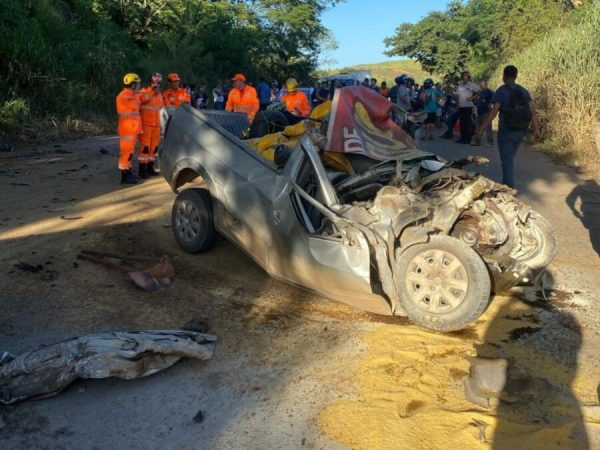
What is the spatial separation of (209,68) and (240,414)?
27.6 m

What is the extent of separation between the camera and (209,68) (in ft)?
95.6

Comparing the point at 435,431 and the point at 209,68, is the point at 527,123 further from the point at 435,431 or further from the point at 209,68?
the point at 209,68

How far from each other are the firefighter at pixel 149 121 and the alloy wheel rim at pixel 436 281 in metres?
6.47

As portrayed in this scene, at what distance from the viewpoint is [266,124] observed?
268 inches

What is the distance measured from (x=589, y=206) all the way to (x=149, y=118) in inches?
274

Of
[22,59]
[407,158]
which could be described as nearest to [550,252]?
[407,158]

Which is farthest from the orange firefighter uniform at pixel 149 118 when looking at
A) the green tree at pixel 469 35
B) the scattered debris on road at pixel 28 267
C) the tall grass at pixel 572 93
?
the green tree at pixel 469 35

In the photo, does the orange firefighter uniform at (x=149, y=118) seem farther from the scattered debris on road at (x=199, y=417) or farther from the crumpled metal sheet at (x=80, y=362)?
the scattered debris on road at (x=199, y=417)

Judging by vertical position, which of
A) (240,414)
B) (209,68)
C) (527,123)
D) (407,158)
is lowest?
(240,414)

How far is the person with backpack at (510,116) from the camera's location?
7.58 meters

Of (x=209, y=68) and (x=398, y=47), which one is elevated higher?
(x=398, y=47)

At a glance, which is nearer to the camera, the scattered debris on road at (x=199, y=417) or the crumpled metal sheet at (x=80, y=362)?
the scattered debris on road at (x=199, y=417)

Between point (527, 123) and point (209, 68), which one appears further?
point (209, 68)

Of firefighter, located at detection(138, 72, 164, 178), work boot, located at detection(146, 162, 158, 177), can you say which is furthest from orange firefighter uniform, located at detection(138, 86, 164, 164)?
work boot, located at detection(146, 162, 158, 177)
